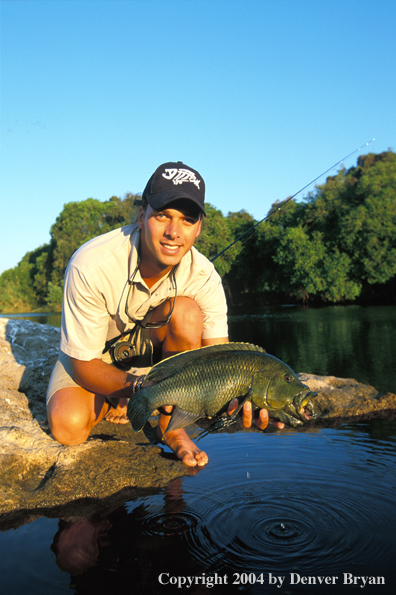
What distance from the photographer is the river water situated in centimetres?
225

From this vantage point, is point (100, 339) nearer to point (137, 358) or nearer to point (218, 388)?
point (137, 358)

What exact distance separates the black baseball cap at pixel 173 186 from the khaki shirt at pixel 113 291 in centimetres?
46

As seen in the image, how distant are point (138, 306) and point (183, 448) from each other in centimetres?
125

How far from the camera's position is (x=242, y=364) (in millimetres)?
2922

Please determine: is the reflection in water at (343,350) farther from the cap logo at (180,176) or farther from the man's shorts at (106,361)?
the cap logo at (180,176)

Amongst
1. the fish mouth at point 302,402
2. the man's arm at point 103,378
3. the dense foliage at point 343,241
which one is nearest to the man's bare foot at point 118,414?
the man's arm at point 103,378

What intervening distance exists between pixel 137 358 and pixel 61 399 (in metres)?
0.77

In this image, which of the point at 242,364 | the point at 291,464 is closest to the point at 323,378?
the point at 291,464

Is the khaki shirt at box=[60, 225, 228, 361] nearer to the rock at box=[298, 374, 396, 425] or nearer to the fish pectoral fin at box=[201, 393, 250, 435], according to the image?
the fish pectoral fin at box=[201, 393, 250, 435]

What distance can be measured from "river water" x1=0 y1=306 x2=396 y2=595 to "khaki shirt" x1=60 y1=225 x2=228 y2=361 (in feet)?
3.92

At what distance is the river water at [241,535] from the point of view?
7.39 feet

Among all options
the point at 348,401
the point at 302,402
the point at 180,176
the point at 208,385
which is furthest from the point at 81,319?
the point at 348,401

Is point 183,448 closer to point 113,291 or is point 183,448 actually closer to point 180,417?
point 180,417

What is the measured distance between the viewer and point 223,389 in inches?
115
